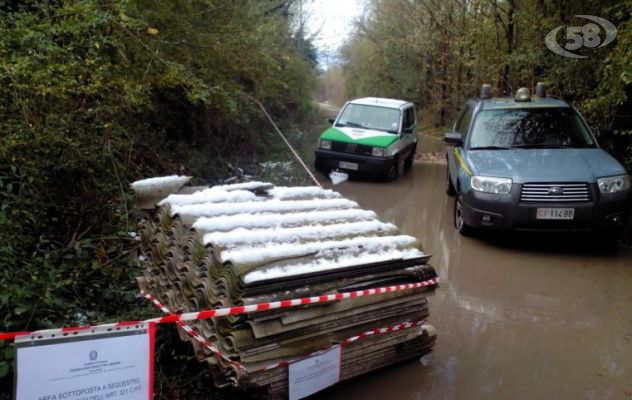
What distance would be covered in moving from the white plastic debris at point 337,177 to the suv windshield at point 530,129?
411 cm

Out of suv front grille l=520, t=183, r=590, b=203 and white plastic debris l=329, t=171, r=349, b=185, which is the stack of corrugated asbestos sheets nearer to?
suv front grille l=520, t=183, r=590, b=203

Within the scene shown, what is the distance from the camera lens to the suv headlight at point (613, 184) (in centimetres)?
641

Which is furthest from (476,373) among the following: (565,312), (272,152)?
(272,152)

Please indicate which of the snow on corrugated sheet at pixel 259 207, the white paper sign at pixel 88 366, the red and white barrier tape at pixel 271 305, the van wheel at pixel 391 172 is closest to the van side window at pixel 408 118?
the van wheel at pixel 391 172

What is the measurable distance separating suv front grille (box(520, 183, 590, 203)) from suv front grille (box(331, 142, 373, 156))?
17.2 ft

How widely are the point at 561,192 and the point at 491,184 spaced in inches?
32.1

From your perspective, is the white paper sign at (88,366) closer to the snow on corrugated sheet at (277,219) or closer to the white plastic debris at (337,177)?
the snow on corrugated sheet at (277,219)

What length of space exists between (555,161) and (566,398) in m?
3.81

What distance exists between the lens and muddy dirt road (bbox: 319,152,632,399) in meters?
3.94

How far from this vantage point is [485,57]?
14875mm

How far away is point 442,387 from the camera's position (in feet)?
12.9

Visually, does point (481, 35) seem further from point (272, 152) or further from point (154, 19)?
point (154, 19)

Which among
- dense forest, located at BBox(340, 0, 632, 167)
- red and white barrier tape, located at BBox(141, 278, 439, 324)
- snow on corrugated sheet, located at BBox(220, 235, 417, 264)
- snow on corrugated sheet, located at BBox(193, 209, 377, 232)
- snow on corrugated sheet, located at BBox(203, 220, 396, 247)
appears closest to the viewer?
red and white barrier tape, located at BBox(141, 278, 439, 324)
